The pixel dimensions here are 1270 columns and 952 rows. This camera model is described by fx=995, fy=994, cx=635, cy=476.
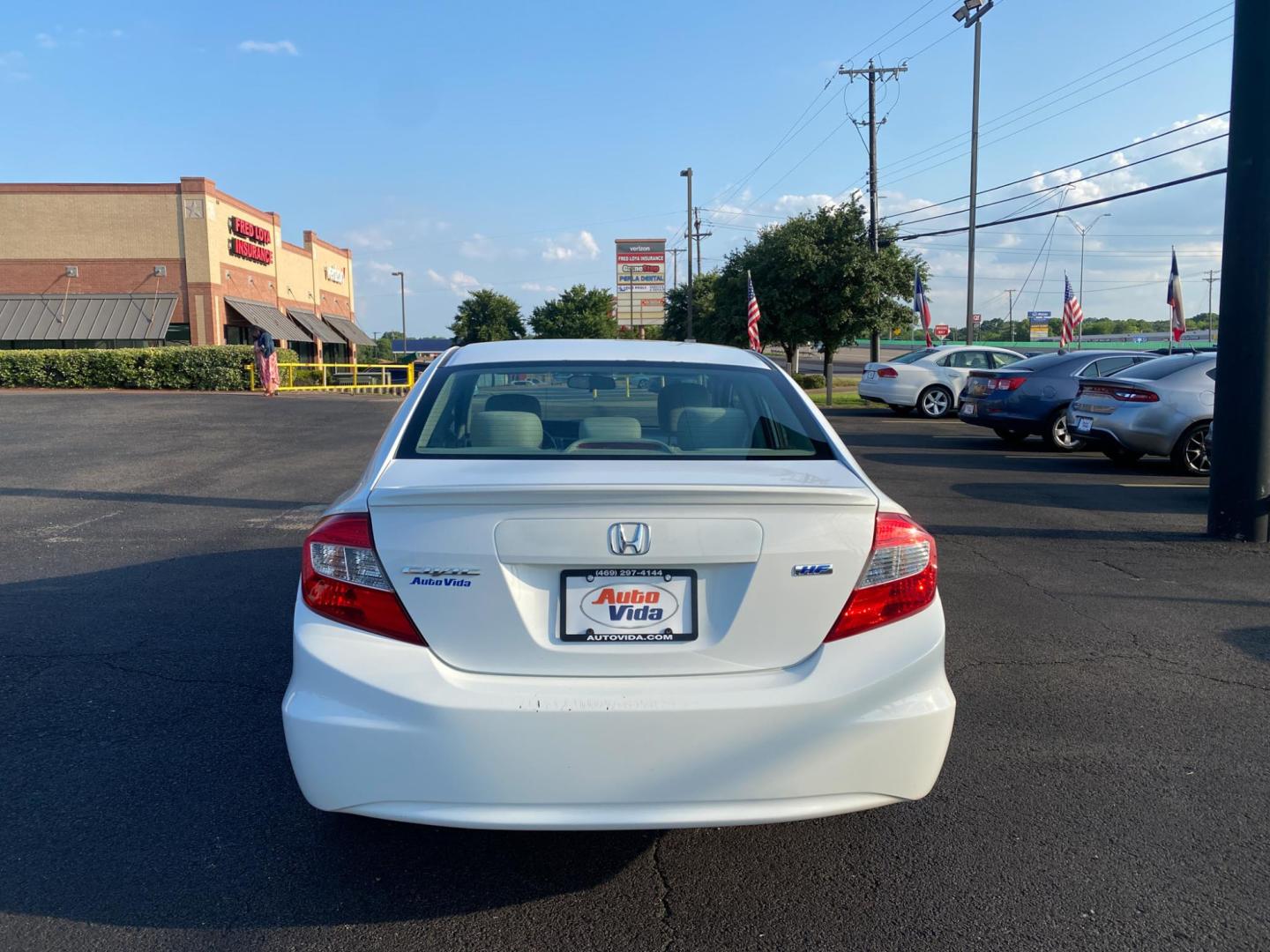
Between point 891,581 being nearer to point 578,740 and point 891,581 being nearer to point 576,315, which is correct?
point 578,740

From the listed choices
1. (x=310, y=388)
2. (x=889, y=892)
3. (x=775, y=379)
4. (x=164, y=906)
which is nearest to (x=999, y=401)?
(x=775, y=379)

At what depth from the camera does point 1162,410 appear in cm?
1150

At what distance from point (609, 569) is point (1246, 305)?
7.29 meters

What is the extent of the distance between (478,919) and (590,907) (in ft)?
1.06

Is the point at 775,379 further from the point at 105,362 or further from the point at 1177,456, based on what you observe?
the point at 105,362

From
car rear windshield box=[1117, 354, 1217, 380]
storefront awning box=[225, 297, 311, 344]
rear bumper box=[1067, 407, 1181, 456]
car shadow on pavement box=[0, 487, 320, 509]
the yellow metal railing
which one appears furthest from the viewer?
storefront awning box=[225, 297, 311, 344]

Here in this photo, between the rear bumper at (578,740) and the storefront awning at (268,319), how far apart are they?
4311 centimetres

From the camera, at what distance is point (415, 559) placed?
2688mm

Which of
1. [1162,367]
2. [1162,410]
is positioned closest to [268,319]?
[1162,367]

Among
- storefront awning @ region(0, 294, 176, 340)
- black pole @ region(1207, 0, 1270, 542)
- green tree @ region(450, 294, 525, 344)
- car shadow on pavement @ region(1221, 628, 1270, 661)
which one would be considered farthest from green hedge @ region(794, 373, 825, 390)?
green tree @ region(450, 294, 525, 344)

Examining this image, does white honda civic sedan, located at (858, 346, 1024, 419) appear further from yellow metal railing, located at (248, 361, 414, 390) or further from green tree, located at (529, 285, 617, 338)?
green tree, located at (529, 285, 617, 338)

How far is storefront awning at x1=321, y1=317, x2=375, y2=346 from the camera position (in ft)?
191

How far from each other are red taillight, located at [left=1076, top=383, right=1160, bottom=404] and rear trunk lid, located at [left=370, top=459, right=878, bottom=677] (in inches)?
408

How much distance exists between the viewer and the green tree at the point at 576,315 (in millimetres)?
80500
